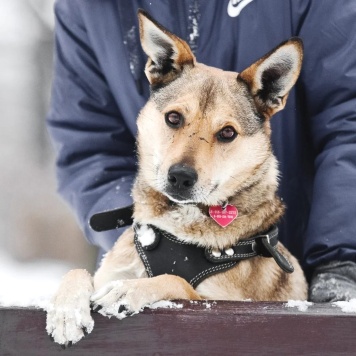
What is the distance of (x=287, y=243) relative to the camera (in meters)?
3.44

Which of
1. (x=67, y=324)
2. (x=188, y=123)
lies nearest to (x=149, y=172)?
(x=188, y=123)

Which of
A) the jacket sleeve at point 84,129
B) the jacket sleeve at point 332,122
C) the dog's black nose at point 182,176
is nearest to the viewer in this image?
the dog's black nose at point 182,176

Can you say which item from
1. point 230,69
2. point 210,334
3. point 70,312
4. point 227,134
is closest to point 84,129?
point 230,69

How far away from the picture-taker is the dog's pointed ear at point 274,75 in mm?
2715

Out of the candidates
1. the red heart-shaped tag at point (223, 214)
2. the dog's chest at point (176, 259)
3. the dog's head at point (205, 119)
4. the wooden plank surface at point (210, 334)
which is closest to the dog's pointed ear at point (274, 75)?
the dog's head at point (205, 119)

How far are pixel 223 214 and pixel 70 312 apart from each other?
0.85m

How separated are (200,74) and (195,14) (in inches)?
18.1

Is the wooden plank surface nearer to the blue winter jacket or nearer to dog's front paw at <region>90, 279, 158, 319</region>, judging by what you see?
dog's front paw at <region>90, 279, 158, 319</region>

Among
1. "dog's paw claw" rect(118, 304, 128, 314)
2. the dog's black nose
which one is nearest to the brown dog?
the dog's black nose

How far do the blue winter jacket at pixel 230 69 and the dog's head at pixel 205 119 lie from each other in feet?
1.09

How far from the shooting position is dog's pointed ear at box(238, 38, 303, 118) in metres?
2.71

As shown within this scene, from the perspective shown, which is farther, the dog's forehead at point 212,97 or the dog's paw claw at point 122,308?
the dog's forehead at point 212,97

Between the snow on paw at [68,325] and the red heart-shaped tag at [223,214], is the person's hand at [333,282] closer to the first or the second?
the red heart-shaped tag at [223,214]

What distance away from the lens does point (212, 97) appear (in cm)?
286
